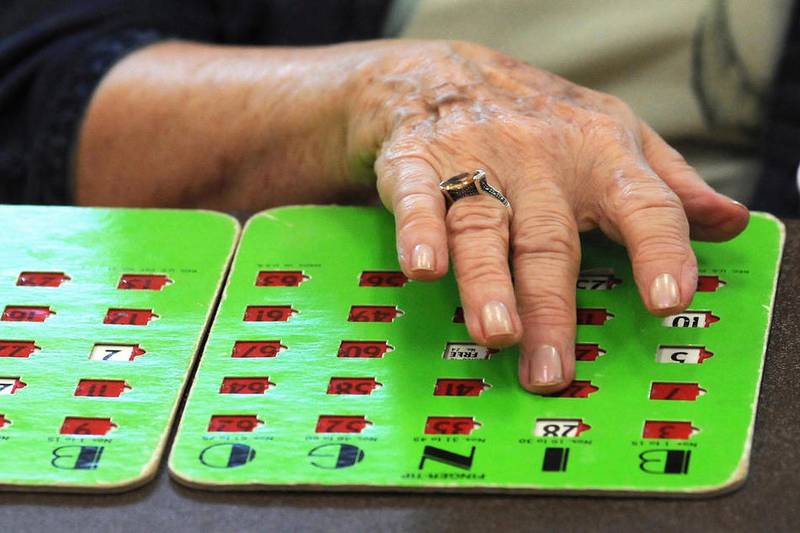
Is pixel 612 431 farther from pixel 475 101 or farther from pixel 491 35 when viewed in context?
pixel 491 35

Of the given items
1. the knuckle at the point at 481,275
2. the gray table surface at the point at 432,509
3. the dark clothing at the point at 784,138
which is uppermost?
the dark clothing at the point at 784,138

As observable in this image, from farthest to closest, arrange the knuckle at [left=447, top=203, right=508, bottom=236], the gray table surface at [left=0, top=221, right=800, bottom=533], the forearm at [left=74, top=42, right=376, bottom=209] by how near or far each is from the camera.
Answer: the forearm at [left=74, top=42, right=376, bottom=209] → the knuckle at [left=447, top=203, right=508, bottom=236] → the gray table surface at [left=0, top=221, right=800, bottom=533]

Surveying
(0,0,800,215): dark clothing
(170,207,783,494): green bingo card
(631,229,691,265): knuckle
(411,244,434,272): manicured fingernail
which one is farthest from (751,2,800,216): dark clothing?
(411,244,434,272): manicured fingernail

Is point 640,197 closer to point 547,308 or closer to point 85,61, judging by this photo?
point 547,308

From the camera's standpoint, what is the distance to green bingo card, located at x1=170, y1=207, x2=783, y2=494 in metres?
0.58

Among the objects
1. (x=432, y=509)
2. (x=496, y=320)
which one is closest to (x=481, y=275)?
(x=496, y=320)

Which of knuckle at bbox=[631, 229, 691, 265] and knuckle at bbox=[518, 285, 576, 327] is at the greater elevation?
knuckle at bbox=[631, 229, 691, 265]

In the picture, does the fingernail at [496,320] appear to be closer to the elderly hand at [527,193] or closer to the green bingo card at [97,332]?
the elderly hand at [527,193]

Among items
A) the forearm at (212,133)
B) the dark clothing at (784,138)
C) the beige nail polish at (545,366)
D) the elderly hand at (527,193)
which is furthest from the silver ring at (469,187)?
the dark clothing at (784,138)

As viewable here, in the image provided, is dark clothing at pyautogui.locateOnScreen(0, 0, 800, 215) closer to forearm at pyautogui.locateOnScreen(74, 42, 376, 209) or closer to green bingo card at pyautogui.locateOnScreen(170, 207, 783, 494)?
forearm at pyautogui.locateOnScreen(74, 42, 376, 209)

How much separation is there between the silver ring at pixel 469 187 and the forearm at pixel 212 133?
0.75 ft

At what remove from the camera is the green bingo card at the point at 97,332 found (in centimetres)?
60

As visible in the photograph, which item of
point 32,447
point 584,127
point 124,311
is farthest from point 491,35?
point 32,447

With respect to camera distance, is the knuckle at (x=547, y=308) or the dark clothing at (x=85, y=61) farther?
the dark clothing at (x=85, y=61)
